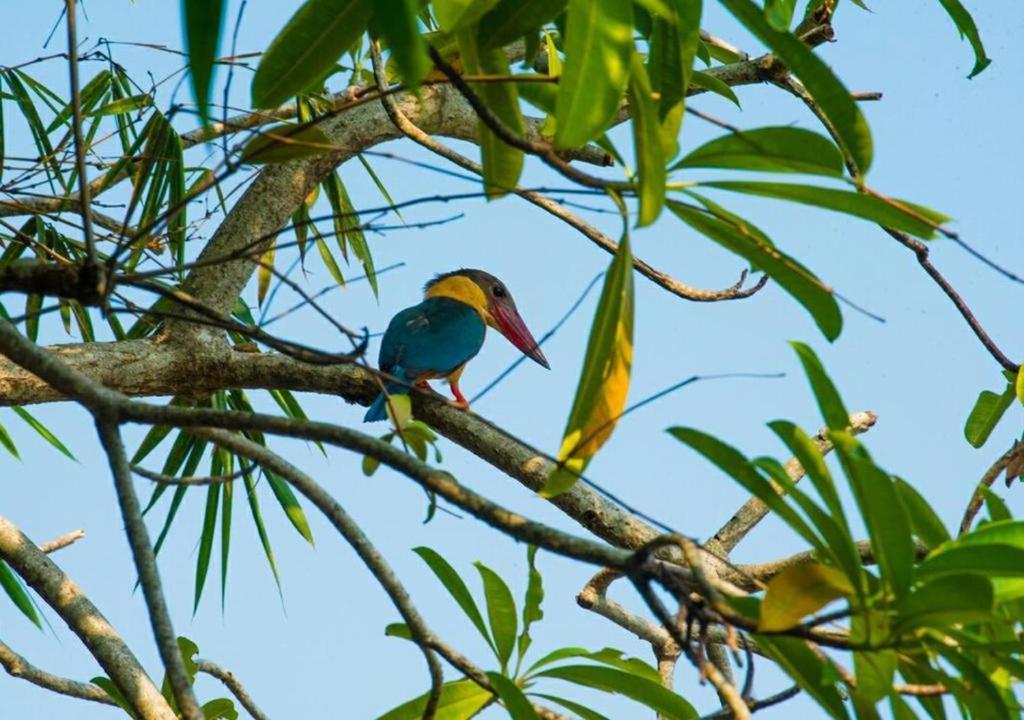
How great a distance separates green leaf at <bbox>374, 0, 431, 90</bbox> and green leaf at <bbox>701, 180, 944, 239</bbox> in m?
0.44

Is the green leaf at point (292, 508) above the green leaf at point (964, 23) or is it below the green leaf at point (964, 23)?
above

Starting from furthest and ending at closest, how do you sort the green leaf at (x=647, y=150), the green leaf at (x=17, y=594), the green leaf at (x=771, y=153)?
the green leaf at (x=17, y=594)
the green leaf at (x=771, y=153)
the green leaf at (x=647, y=150)

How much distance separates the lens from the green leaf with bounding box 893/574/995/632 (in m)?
1.19

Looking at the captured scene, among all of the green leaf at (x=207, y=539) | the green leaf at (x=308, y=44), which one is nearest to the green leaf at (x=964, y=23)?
the green leaf at (x=308, y=44)

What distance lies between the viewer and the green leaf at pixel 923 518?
5.02 ft

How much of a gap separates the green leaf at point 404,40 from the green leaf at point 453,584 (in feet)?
3.28

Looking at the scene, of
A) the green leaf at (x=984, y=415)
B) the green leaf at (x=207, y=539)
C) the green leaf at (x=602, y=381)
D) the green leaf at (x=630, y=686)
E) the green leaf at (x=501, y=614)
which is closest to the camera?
the green leaf at (x=602, y=381)

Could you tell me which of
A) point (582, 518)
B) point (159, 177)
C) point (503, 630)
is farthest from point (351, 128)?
point (503, 630)

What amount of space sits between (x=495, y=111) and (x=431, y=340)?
3.11m

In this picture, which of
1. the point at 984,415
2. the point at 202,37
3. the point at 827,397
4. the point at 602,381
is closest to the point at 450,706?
the point at 602,381

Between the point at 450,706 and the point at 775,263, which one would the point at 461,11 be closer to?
the point at 775,263

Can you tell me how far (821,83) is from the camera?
4.56 feet

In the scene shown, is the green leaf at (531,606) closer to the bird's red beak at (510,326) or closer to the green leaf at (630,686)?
the green leaf at (630,686)

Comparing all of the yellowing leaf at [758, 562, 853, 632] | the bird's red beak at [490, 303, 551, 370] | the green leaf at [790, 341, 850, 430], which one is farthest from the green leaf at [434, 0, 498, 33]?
the bird's red beak at [490, 303, 551, 370]
